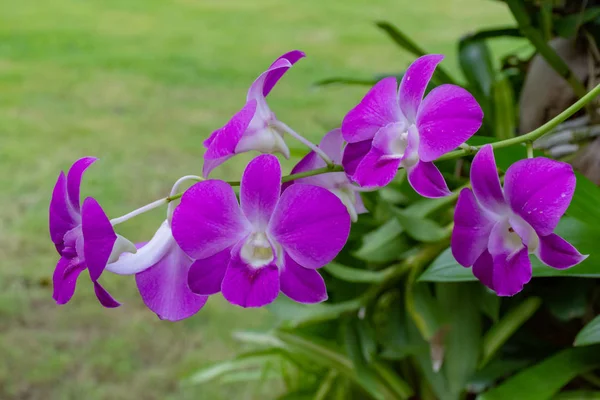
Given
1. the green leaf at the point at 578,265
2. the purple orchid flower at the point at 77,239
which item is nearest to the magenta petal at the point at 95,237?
the purple orchid flower at the point at 77,239

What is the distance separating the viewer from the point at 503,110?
→ 78 cm

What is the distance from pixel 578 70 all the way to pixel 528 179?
1.65ft

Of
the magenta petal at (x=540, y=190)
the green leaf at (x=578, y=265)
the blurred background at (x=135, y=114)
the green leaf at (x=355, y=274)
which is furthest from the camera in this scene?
the blurred background at (x=135, y=114)

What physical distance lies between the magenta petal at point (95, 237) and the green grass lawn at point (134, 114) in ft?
2.28

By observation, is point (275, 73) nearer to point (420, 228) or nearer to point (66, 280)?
point (66, 280)

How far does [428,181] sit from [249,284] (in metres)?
0.09

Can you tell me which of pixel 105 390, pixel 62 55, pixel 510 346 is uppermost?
pixel 62 55

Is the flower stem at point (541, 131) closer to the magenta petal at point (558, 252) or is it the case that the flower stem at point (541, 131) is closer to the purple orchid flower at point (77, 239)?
the magenta petal at point (558, 252)

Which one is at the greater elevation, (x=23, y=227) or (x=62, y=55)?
(x=62, y=55)

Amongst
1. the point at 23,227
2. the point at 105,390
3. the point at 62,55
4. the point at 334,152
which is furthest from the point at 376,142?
the point at 62,55

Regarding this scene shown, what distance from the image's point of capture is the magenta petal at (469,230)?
0.92 ft

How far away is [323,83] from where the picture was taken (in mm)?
882

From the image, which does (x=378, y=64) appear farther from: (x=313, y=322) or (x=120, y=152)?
(x=313, y=322)

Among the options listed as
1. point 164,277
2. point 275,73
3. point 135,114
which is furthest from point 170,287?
point 135,114
